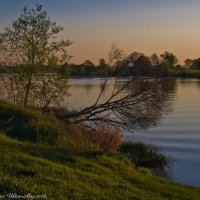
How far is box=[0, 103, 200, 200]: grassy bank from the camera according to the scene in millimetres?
9969

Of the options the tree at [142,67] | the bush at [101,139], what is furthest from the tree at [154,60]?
the bush at [101,139]

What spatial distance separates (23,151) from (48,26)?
15307mm

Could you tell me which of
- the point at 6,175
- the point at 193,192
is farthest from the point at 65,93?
the point at 6,175

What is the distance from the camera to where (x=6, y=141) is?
14.7 metres

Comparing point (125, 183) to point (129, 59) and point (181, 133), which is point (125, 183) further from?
point (181, 133)

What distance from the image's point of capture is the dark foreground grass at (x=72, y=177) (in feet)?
32.7

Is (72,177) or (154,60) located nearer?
(72,177)

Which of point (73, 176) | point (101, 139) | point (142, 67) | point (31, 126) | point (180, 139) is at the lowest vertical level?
point (180, 139)

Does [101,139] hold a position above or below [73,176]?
below

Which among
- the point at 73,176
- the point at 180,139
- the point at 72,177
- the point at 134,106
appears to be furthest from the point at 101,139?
the point at 180,139

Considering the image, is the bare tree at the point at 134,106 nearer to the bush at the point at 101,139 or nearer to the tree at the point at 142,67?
the tree at the point at 142,67

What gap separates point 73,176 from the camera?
11.6m

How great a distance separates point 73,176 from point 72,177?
13cm

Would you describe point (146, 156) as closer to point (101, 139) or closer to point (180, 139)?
point (101, 139)
